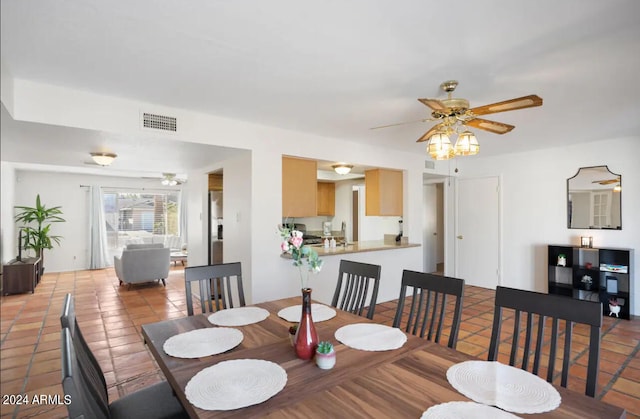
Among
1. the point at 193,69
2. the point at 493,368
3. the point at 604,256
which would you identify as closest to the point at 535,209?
the point at 604,256

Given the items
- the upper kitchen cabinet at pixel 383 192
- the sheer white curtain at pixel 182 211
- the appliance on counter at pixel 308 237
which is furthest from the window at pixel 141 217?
the upper kitchen cabinet at pixel 383 192

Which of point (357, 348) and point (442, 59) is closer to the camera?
point (357, 348)

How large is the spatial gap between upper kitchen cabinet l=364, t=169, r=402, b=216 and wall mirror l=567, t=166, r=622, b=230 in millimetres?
2360

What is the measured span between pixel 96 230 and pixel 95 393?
7.83 m

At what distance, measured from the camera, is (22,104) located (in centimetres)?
233

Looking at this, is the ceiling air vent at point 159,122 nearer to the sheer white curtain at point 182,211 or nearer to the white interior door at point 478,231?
the white interior door at point 478,231

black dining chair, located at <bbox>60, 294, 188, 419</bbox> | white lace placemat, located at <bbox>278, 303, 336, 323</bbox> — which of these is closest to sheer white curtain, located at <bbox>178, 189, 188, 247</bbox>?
white lace placemat, located at <bbox>278, 303, 336, 323</bbox>

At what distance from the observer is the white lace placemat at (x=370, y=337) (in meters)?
1.52

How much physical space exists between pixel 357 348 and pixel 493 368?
55 centimetres

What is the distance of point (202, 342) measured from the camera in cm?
156

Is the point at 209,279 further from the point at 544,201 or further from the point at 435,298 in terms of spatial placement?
the point at 544,201

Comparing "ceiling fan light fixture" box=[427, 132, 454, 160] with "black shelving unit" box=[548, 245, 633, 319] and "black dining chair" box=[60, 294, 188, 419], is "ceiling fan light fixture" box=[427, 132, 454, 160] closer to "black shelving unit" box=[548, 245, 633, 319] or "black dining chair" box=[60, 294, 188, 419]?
"black dining chair" box=[60, 294, 188, 419]

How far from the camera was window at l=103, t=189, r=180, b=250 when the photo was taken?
8180mm

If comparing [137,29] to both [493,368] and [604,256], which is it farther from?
[604,256]
